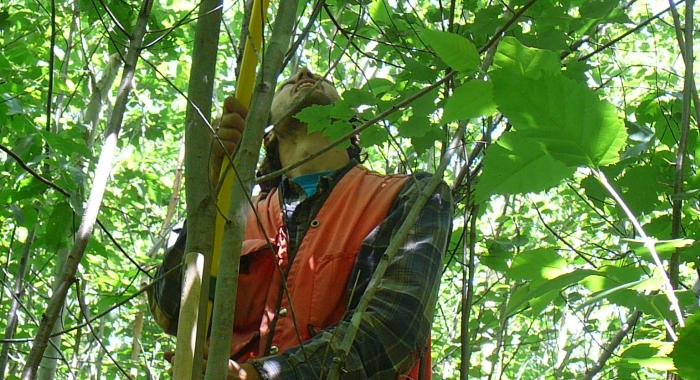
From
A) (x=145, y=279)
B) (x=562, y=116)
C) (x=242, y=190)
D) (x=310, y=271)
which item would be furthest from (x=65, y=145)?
(x=145, y=279)

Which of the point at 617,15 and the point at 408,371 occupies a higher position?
the point at 617,15

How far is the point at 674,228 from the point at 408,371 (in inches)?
24.9

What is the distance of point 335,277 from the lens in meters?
1.70

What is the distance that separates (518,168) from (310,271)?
1.00 metres

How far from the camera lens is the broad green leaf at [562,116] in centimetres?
61

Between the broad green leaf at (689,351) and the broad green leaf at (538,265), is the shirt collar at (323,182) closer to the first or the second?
the broad green leaf at (538,265)

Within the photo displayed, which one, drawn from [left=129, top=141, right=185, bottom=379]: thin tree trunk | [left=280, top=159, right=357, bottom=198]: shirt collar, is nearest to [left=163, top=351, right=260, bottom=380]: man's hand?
[left=280, top=159, right=357, bottom=198]: shirt collar

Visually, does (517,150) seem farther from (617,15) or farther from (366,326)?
(617,15)

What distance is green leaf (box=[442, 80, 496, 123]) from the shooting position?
34.1 inches

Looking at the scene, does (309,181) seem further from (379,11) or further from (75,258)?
(75,258)

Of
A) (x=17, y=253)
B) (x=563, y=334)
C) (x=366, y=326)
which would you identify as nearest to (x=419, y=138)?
(x=366, y=326)

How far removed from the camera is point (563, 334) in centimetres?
661

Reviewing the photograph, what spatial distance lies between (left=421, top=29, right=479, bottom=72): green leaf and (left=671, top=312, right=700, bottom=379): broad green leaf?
0.45 m

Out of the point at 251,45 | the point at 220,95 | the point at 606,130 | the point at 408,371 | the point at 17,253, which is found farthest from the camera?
the point at 220,95
